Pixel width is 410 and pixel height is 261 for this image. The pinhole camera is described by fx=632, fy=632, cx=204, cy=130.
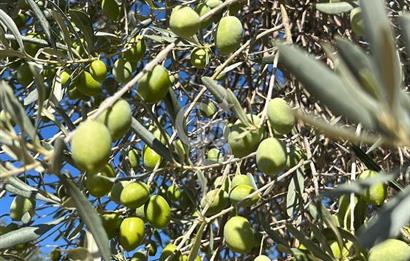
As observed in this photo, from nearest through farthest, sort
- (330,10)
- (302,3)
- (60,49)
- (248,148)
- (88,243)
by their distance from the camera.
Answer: (88,243)
(248,148)
(330,10)
(60,49)
(302,3)

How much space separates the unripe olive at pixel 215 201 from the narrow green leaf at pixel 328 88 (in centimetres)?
61

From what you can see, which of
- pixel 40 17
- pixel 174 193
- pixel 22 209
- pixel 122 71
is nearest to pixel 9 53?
pixel 40 17

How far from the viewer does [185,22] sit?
3.49ft

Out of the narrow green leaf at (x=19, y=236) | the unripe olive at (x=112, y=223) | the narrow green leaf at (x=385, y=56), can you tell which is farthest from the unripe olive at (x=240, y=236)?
the narrow green leaf at (x=385, y=56)

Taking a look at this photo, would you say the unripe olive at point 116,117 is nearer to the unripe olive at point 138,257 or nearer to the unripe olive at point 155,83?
the unripe olive at point 155,83

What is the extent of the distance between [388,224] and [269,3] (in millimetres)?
1246

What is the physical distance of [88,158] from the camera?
715 mm

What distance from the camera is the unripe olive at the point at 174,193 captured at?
53.2 inches

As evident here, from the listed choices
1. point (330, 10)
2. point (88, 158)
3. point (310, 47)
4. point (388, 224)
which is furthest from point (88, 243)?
point (310, 47)

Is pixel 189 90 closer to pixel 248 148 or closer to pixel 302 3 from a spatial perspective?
pixel 302 3

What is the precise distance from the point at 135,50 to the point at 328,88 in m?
0.79

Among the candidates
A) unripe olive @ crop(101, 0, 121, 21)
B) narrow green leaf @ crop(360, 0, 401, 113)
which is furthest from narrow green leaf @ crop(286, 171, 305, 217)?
narrow green leaf @ crop(360, 0, 401, 113)

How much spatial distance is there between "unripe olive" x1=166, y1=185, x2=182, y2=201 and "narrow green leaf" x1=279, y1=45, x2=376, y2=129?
32.9 inches

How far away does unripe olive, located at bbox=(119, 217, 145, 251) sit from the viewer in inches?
41.9
